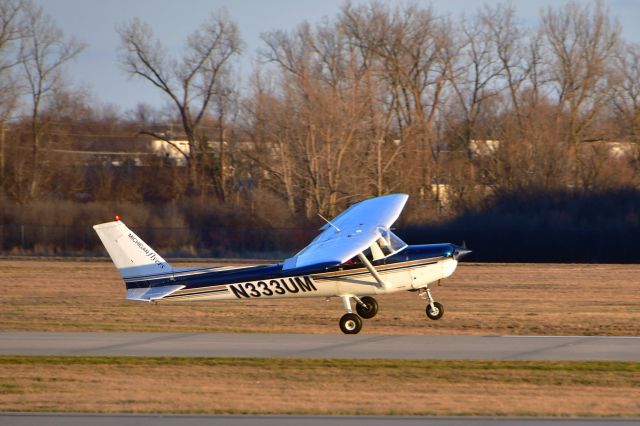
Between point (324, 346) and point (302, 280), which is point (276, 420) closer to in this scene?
point (324, 346)

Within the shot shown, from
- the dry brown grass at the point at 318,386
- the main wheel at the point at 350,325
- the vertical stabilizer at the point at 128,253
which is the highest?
the vertical stabilizer at the point at 128,253

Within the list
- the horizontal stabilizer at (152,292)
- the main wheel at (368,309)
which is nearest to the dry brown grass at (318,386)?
the horizontal stabilizer at (152,292)

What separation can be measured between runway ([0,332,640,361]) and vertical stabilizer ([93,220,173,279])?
1258 millimetres

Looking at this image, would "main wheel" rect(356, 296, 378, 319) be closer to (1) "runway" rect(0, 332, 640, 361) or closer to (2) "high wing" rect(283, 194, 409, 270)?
(2) "high wing" rect(283, 194, 409, 270)

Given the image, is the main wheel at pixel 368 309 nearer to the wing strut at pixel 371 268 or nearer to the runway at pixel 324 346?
the wing strut at pixel 371 268

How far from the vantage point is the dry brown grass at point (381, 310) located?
58.7 feet

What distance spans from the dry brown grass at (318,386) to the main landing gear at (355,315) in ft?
11.3

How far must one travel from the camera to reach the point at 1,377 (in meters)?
11.9

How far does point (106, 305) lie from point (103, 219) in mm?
33410

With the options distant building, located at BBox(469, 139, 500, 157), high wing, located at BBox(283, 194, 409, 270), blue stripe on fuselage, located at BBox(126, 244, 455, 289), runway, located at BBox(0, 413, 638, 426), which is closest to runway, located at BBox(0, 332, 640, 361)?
blue stripe on fuselage, located at BBox(126, 244, 455, 289)

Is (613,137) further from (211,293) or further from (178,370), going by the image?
(178,370)

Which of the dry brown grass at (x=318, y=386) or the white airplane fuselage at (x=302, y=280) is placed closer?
the dry brown grass at (x=318, y=386)

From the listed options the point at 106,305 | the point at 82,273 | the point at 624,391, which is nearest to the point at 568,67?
the point at 82,273

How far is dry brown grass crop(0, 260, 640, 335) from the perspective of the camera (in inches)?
704
